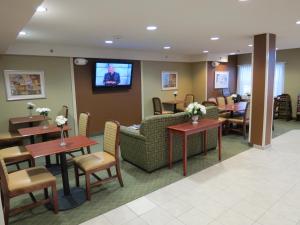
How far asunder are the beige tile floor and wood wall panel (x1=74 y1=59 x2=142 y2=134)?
3726mm

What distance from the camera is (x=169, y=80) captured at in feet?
26.5

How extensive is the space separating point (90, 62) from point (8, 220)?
446 cm

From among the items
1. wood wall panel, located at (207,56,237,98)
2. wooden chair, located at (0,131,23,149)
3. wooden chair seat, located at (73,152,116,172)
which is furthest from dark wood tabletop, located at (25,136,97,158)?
wood wall panel, located at (207,56,237,98)

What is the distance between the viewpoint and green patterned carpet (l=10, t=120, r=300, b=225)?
8.45ft

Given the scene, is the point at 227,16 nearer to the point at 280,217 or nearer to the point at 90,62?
the point at 280,217

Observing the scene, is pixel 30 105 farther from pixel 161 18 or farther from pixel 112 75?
pixel 161 18

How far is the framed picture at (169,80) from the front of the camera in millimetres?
7859

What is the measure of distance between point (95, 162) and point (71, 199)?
1.88 feet

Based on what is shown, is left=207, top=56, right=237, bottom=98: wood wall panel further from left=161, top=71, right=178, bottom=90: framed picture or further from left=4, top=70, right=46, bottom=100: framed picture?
left=4, top=70, right=46, bottom=100: framed picture

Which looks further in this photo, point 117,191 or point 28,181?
point 117,191

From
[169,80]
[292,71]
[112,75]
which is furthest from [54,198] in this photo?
[292,71]

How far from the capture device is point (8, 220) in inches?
98.0

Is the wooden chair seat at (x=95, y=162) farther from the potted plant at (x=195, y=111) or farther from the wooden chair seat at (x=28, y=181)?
the potted plant at (x=195, y=111)

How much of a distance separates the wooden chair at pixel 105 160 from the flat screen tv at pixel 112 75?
3.12 m
